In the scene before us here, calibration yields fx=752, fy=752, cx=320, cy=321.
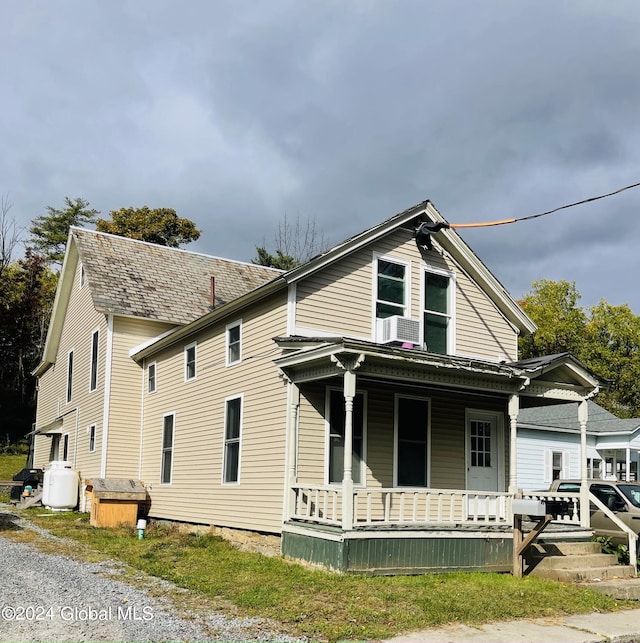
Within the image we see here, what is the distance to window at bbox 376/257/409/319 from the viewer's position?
47.9ft

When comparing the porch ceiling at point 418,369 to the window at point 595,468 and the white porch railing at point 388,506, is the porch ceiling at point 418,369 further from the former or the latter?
the window at point 595,468

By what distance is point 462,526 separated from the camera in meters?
12.1

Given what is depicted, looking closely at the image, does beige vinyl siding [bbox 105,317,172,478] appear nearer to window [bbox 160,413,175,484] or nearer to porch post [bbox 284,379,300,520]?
window [bbox 160,413,175,484]

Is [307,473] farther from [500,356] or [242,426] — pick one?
[500,356]

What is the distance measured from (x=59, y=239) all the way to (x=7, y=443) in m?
17.8

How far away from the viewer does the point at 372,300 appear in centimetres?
1442

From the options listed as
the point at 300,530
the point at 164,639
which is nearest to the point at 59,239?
the point at 300,530

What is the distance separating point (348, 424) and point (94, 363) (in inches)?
489

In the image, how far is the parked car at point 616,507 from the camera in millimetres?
14469

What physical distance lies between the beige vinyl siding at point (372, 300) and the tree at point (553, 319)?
1075 inches

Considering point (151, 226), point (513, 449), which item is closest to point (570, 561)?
point (513, 449)

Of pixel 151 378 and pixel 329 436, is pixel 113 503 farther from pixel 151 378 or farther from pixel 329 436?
pixel 329 436

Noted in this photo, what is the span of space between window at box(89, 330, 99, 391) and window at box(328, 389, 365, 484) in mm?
10263

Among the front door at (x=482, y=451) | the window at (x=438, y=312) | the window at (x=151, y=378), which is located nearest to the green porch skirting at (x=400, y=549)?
the front door at (x=482, y=451)
